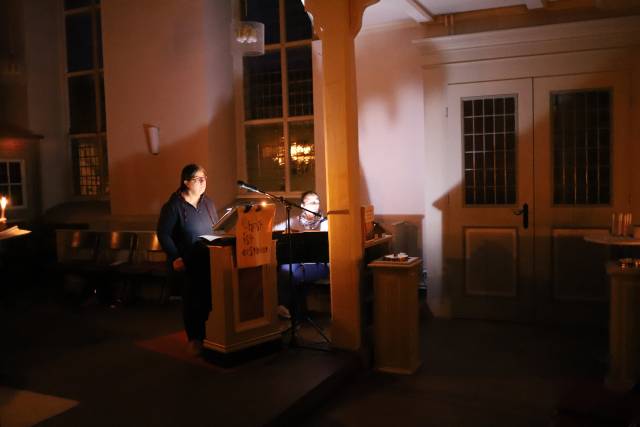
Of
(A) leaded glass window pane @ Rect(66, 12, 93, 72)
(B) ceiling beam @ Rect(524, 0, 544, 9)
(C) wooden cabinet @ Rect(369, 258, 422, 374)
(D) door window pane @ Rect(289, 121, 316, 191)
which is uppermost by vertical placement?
(A) leaded glass window pane @ Rect(66, 12, 93, 72)

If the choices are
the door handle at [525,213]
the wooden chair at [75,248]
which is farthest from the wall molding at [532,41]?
the wooden chair at [75,248]

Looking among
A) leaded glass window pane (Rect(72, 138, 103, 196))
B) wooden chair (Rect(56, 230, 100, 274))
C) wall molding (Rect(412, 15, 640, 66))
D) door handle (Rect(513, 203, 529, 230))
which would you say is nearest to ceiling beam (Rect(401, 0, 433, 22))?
wall molding (Rect(412, 15, 640, 66))

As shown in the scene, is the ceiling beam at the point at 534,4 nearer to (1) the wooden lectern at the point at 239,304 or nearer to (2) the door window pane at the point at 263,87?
(2) the door window pane at the point at 263,87

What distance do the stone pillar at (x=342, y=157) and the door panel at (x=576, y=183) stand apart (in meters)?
2.31

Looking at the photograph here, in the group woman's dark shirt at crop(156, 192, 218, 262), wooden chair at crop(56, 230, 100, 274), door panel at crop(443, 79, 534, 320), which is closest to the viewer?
woman's dark shirt at crop(156, 192, 218, 262)

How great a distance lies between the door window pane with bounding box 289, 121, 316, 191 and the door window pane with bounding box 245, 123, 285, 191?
143 mm

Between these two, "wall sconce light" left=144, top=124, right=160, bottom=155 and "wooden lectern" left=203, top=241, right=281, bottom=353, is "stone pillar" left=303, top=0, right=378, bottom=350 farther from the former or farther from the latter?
"wall sconce light" left=144, top=124, right=160, bottom=155

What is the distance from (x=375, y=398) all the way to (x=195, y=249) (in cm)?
171

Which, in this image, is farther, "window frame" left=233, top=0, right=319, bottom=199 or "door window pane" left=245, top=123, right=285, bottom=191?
"door window pane" left=245, top=123, right=285, bottom=191

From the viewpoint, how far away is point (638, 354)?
14.1 ft

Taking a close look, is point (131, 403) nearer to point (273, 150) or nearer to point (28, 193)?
point (273, 150)

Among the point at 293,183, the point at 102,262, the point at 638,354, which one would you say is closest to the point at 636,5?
the point at 638,354

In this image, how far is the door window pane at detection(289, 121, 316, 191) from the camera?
7.57 metres

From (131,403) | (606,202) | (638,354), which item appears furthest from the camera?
(606,202)
